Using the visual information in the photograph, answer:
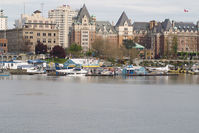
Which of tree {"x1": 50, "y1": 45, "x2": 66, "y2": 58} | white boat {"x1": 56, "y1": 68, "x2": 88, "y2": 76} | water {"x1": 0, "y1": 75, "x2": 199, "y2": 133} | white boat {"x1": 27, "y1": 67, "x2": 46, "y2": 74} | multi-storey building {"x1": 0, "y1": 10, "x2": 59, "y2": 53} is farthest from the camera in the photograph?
multi-storey building {"x1": 0, "y1": 10, "x2": 59, "y2": 53}

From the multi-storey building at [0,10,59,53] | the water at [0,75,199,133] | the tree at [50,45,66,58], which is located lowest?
the water at [0,75,199,133]

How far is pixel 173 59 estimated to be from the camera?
181 meters

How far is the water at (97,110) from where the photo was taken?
1779 inches

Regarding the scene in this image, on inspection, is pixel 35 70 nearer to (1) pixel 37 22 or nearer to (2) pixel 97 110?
(1) pixel 37 22

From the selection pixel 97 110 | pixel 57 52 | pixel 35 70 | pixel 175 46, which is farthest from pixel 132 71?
pixel 97 110

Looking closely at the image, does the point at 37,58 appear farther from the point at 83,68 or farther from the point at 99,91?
the point at 99,91

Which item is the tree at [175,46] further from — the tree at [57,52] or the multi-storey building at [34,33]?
the tree at [57,52]

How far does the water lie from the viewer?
4519 centimetres

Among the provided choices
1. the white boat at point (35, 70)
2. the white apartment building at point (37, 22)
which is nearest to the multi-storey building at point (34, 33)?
the white apartment building at point (37, 22)

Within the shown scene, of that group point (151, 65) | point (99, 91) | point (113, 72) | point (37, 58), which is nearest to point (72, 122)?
point (99, 91)

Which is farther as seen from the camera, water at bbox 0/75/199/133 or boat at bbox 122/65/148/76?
boat at bbox 122/65/148/76

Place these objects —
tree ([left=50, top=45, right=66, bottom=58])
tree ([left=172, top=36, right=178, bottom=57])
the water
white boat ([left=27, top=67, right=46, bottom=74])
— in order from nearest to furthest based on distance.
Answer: the water < white boat ([left=27, top=67, right=46, bottom=74]) < tree ([left=50, top=45, right=66, bottom=58]) < tree ([left=172, top=36, right=178, bottom=57])

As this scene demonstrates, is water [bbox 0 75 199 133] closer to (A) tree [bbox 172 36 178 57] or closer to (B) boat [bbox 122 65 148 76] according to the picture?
(B) boat [bbox 122 65 148 76]

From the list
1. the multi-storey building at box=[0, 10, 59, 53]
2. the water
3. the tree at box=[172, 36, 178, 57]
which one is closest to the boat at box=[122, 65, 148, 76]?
the multi-storey building at box=[0, 10, 59, 53]
